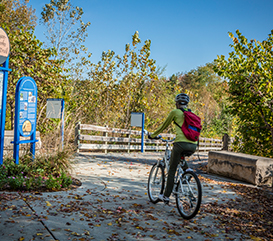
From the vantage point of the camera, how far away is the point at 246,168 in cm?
871

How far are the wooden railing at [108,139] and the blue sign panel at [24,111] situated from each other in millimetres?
5543

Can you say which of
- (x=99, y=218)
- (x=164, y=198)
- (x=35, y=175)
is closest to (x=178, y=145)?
(x=164, y=198)

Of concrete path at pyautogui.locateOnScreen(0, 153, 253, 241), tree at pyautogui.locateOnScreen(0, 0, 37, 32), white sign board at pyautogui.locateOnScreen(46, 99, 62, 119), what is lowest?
concrete path at pyautogui.locateOnScreen(0, 153, 253, 241)

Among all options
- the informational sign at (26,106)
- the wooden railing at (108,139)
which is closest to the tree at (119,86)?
the wooden railing at (108,139)

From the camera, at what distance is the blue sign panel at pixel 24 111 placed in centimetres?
647

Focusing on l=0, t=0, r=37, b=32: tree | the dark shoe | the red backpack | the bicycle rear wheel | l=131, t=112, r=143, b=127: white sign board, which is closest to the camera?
the red backpack

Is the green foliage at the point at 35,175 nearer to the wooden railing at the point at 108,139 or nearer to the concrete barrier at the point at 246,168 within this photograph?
the concrete barrier at the point at 246,168

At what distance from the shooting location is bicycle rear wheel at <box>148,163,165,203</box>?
5361mm

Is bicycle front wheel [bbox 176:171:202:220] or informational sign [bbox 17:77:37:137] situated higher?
informational sign [bbox 17:77:37:137]

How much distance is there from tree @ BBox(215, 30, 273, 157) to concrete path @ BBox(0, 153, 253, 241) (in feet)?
15.1

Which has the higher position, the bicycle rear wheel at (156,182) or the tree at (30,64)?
the tree at (30,64)

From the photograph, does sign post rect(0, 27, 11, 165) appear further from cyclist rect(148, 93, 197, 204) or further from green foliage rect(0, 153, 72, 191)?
cyclist rect(148, 93, 197, 204)

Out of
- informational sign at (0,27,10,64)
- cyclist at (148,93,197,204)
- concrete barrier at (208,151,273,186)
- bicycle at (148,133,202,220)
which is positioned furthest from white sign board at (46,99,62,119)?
concrete barrier at (208,151,273,186)

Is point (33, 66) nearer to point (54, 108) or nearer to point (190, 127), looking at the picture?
point (54, 108)
